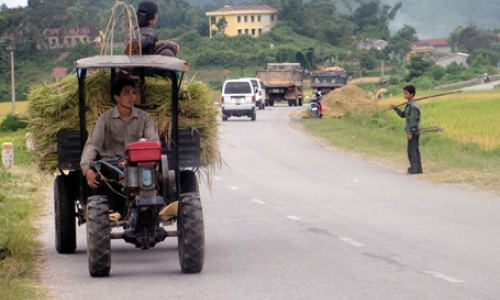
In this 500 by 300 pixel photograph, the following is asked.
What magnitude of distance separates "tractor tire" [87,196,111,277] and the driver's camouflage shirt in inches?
32.4

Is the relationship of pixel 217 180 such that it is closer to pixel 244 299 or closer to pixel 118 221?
pixel 118 221

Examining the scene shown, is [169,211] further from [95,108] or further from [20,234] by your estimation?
[20,234]

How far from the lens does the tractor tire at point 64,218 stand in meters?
8.14

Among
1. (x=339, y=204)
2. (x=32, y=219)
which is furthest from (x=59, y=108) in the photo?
(x=339, y=204)

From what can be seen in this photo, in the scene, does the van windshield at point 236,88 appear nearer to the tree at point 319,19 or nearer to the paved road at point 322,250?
the paved road at point 322,250

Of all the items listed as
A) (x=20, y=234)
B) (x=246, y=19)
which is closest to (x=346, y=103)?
(x=20, y=234)

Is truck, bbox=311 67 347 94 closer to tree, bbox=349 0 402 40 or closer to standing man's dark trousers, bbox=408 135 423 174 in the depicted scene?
standing man's dark trousers, bbox=408 135 423 174

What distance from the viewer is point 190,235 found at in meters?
6.89

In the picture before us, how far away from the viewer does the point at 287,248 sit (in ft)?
27.6

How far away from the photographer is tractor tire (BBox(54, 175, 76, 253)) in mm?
8141

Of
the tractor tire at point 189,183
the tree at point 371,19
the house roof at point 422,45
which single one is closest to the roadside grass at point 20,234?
the tractor tire at point 189,183

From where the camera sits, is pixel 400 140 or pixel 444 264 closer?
pixel 444 264

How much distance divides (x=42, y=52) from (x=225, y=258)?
3954 inches

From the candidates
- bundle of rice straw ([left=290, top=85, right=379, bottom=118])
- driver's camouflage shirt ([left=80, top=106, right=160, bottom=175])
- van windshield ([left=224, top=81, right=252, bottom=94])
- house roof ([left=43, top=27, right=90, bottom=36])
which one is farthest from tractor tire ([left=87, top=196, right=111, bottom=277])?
house roof ([left=43, top=27, right=90, bottom=36])
